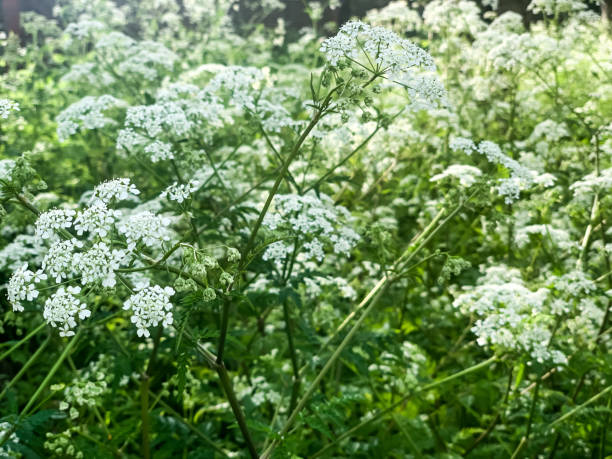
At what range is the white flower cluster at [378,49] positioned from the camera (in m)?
2.94

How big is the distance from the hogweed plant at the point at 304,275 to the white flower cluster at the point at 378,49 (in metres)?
0.01

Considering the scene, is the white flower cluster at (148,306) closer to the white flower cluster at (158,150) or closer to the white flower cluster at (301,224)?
the white flower cluster at (301,224)

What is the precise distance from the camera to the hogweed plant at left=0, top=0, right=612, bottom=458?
291cm

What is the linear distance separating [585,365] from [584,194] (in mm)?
1631

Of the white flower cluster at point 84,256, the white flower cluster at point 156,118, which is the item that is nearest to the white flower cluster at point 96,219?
the white flower cluster at point 84,256

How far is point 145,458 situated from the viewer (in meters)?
3.89

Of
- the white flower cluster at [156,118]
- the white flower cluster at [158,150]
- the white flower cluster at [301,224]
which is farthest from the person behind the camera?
the white flower cluster at [156,118]

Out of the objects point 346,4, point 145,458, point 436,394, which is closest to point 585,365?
point 436,394

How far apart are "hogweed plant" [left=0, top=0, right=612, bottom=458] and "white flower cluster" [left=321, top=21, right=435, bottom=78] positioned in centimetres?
1

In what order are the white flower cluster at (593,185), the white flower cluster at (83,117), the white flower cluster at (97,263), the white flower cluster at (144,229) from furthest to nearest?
the white flower cluster at (83,117) < the white flower cluster at (593,185) < the white flower cluster at (144,229) < the white flower cluster at (97,263)

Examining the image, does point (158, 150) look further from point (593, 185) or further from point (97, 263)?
point (593, 185)

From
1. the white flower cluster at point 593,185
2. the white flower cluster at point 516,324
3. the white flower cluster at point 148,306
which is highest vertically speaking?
the white flower cluster at point 148,306

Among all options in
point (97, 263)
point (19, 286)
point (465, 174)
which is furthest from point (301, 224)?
point (19, 286)

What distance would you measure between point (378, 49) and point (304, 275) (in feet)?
5.70
